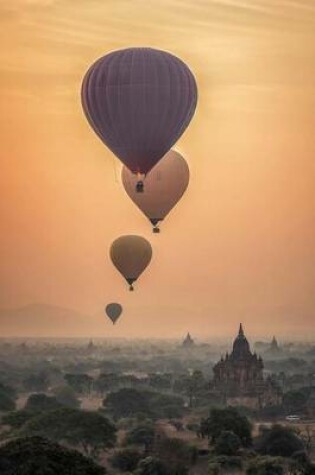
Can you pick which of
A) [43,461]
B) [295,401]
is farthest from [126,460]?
[295,401]

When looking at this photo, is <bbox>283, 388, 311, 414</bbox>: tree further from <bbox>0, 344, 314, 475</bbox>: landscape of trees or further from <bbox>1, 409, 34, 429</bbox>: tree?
<bbox>1, 409, 34, 429</bbox>: tree

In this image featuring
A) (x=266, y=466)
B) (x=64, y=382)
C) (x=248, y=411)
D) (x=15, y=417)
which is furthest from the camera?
(x=64, y=382)

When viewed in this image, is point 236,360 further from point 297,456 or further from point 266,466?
point 266,466

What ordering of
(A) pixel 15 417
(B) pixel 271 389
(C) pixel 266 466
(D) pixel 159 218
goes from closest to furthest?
(C) pixel 266 466, (D) pixel 159 218, (A) pixel 15 417, (B) pixel 271 389

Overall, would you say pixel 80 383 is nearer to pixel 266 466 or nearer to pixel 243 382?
pixel 243 382

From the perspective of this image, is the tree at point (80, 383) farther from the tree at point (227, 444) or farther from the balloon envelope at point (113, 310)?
the tree at point (227, 444)

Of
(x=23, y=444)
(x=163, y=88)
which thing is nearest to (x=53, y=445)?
(x=23, y=444)

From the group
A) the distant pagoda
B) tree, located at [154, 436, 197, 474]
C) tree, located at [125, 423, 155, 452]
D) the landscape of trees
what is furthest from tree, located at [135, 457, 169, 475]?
the distant pagoda
